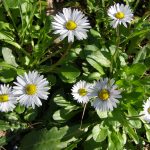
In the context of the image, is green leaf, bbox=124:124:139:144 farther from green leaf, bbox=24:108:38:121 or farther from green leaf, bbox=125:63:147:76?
green leaf, bbox=24:108:38:121

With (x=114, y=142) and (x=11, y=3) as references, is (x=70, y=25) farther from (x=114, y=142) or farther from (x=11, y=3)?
(x=114, y=142)

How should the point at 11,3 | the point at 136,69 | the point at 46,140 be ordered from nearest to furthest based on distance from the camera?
the point at 46,140 → the point at 136,69 → the point at 11,3

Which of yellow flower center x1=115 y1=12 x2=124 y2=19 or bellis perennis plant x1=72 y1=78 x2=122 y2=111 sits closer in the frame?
bellis perennis plant x1=72 y1=78 x2=122 y2=111

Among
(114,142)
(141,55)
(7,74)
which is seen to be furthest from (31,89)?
(141,55)

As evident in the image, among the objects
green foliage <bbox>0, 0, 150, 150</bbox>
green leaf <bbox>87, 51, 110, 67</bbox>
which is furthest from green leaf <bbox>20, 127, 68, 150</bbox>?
green leaf <bbox>87, 51, 110, 67</bbox>

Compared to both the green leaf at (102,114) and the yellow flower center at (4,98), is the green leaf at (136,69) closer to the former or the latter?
the green leaf at (102,114)

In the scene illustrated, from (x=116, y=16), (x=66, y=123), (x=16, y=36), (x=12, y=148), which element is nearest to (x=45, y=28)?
(x=16, y=36)
